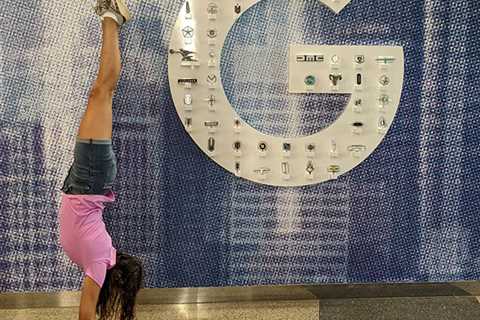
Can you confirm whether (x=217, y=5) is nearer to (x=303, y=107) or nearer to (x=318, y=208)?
(x=303, y=107)

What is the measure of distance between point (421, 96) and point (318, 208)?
92 cm

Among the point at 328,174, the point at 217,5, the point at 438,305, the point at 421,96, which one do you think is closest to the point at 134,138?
the point at 217,5

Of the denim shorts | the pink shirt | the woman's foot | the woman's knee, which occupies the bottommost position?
the pink shirt

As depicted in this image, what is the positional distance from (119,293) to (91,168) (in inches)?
27.1

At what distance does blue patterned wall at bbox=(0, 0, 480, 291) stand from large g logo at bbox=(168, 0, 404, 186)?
6 cm

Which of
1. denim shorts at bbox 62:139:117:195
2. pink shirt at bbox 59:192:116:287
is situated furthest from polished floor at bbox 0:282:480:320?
denim shorts at bbox 62:139:117:195

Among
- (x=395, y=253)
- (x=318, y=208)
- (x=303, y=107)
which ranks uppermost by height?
(x=303, y=107)

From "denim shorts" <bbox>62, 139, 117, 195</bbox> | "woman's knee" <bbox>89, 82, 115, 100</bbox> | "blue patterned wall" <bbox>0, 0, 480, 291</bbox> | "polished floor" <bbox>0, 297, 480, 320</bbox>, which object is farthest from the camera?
"polished floor" <bbox>0, 297, 480, 320</bbox>

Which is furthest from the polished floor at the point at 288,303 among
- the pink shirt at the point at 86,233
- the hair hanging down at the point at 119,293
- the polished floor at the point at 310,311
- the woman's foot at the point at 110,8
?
the woman's foot at the point at 110,8

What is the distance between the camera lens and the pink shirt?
8.69 feet

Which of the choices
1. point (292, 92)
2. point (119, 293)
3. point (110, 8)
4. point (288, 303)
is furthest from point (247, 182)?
point (110, 8)

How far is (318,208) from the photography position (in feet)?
11.0

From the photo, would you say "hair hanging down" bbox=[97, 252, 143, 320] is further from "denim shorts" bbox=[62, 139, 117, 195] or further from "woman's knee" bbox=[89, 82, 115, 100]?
"woman's knee" bbox=[89, 82, 115, 100]

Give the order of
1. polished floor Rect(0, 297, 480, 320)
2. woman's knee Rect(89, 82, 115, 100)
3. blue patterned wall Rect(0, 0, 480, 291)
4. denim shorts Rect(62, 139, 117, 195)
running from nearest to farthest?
denim shorts Rect(62, 139, 117, 195) → woman's knee Rect(89, 82, 115, 100) → blue patterned wall Rect(0, 0, 480, 291) → polished floor Rect(0, 297, 480, 320)
